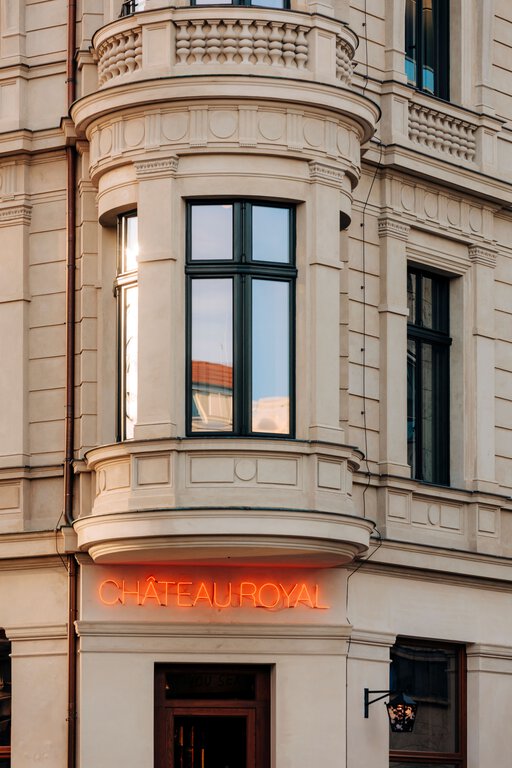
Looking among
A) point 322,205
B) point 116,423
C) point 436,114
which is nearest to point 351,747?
point 116,423

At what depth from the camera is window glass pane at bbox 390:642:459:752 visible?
28172 millimetres

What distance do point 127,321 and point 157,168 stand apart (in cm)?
195

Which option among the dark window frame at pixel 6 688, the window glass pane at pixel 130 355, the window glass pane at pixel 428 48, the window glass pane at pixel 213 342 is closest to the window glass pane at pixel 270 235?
the window glass pane at pixel 213 342

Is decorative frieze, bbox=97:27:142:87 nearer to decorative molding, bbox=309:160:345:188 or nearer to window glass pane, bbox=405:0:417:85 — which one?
decorative molding, bbox=309:160:345:188

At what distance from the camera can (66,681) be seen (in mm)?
26141

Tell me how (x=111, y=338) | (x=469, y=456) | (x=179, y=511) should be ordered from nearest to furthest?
(x=179, y=511) → (x=111, y=338) → (x=469, y=456)

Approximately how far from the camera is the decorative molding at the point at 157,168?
26.2m

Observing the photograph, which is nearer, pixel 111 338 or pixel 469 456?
pixel 111 338

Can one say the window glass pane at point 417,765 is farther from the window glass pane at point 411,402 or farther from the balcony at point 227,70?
the balcony at point 227,70

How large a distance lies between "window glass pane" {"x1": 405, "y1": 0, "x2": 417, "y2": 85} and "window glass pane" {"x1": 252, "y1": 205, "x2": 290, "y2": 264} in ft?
14.5

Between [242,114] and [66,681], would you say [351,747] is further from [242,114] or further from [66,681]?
[242,114]

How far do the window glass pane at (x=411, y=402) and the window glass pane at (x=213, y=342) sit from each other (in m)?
3.87

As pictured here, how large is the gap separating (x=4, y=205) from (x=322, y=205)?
428cm

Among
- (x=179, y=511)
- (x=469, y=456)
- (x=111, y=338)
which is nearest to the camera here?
(x=179, y=511)
